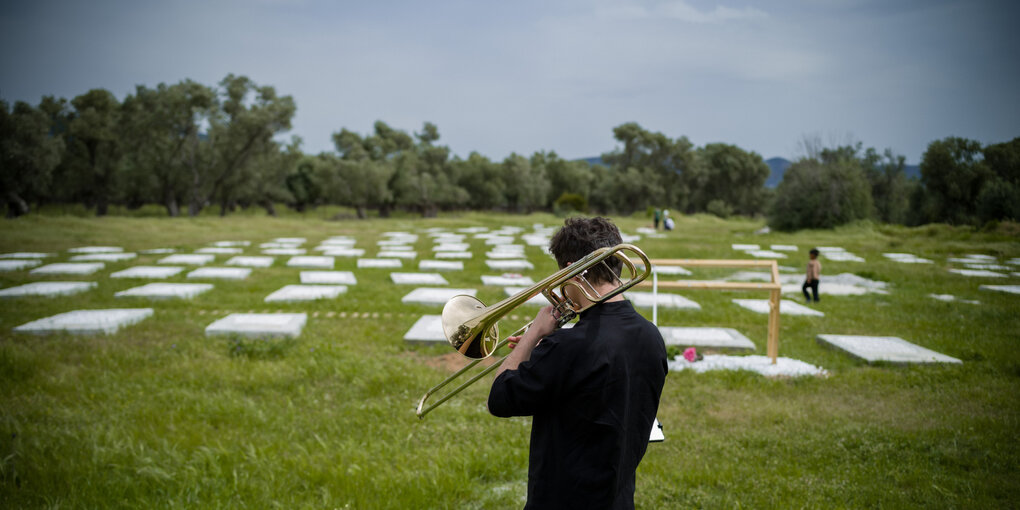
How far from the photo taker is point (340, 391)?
5711 mm

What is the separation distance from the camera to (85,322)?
7.55 meters

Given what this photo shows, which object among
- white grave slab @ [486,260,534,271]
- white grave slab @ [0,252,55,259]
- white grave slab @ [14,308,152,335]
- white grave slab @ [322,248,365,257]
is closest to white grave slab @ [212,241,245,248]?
white grave slab @ [322,248,365,257]

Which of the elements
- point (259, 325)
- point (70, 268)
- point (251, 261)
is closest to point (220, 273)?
point (251, 261)

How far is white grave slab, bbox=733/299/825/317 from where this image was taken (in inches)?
365

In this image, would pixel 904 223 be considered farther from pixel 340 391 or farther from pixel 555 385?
pixel 555 385

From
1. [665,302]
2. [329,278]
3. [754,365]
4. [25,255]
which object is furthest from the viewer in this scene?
[25,255]

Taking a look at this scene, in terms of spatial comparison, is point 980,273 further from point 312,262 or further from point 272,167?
point 272,167

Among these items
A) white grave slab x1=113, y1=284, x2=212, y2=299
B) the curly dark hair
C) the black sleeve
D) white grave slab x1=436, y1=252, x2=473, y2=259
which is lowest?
white grave slab x1=113, y1=284, x2=212, y2=299

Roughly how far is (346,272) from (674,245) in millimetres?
12945

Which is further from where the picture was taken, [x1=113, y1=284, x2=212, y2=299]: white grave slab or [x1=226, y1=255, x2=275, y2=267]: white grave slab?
[x1=226, y1=255, x2=275, y2=267]: white grave slab

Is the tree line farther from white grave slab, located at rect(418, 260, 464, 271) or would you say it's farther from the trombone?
white grave slab, located at rect(418, 260, 464, 271)

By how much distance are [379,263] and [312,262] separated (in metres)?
1.87

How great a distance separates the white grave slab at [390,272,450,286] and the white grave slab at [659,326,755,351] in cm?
565

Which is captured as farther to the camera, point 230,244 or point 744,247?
point 230,244
